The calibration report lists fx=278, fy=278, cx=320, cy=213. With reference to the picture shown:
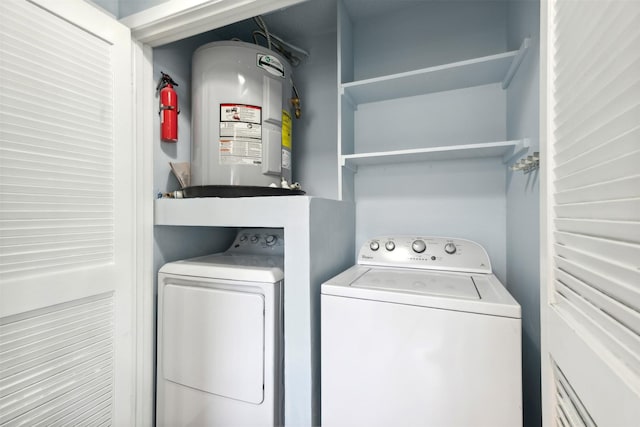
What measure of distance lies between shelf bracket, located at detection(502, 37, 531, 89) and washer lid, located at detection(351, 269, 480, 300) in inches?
41.3

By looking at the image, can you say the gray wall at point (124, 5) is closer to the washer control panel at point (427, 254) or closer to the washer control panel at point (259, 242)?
the washer control panel at point (259, 242)

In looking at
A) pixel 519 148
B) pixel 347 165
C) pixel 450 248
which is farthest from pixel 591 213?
pixel 347 165

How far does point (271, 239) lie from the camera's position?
1983 mm

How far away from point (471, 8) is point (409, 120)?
75cm

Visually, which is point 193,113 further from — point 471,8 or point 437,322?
point 471,8

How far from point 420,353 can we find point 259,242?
4.29ft

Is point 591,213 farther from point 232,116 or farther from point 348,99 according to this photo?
point 348,99

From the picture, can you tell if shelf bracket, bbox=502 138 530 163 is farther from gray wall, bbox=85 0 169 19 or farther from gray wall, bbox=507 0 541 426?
gray wall, bbox=85 0 169 19

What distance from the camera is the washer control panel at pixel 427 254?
1.50 metres

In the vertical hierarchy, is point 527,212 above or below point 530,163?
below

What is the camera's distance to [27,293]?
40.4 inches

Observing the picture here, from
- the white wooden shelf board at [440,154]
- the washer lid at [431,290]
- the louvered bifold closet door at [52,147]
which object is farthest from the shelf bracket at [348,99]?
the louvered bifold closet door at [52,147]

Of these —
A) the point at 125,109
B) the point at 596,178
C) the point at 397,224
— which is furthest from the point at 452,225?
the point at 125,109

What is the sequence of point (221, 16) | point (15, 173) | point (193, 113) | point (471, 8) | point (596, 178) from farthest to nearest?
1. point (471, 8)
2. point (193, 113)
3. point (221, 16)
4. point (15, 173)
5. point (596, 178)
